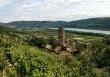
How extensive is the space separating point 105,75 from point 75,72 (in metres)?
4.75

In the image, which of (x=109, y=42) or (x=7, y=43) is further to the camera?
(x=109, y=42)

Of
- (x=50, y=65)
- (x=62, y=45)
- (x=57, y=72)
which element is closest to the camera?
(x=57, y=72)

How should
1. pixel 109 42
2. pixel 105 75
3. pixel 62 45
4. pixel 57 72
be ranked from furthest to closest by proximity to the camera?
pixel 109 42 → pixel 62 45 → pixel 105 75 → pixel 57 72

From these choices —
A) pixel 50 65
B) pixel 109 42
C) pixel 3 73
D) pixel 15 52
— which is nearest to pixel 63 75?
pixel 50 65

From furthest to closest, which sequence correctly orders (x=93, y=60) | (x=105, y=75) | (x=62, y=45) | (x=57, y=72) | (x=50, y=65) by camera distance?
(x=93, y=60) → (x=62, y=45) → (x=105, y=75) → (x=50, y=65) → (x=57, y=72)

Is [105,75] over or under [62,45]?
under

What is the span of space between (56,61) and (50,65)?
3638 mm

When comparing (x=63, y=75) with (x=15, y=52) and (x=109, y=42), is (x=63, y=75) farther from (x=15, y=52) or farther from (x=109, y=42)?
(x=109, y=42)

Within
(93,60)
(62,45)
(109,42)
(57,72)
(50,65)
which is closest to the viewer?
(57,72)

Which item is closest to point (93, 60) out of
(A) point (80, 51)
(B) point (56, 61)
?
(A) point (80, 51)

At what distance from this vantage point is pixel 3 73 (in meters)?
28.9

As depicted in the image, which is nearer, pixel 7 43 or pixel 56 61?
pixel 56 61

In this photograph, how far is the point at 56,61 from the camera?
36406 millimetres

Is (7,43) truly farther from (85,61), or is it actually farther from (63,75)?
(63,75)
